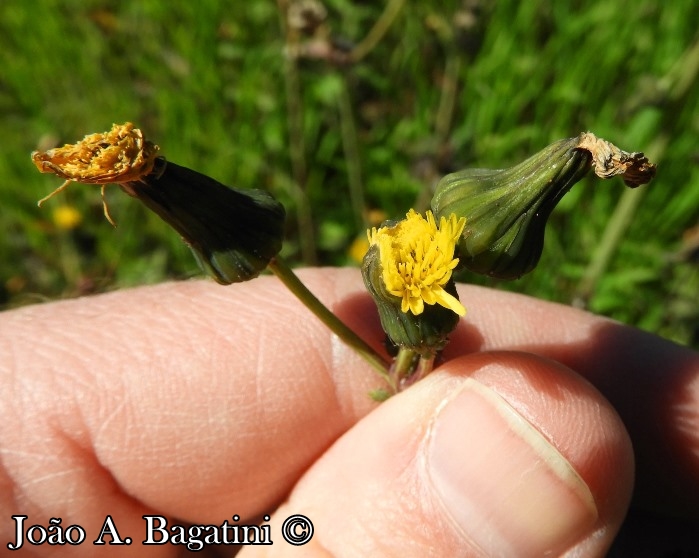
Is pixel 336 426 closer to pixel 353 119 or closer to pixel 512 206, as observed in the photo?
pixel 512 206

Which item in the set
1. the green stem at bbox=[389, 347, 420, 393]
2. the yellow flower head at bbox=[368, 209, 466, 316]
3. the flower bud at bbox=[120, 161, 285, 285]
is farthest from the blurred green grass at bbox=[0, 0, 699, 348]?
the yellow flower head at bbox=[368, 209, 466, 316]

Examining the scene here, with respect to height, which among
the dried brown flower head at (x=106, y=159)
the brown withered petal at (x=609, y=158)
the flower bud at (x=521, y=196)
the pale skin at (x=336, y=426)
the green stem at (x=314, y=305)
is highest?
the brown withered petal at (x=609, y=158)

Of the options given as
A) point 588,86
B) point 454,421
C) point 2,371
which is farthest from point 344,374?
point 588,86

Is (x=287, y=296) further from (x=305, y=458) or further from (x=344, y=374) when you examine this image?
(x=305, y=458)

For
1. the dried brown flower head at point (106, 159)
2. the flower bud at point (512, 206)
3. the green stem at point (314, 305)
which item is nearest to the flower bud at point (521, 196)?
the flower bud at point (512, 206)

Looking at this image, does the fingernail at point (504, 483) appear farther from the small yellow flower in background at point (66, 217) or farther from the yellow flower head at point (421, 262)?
the small yellow flower in background at point (66, 217)

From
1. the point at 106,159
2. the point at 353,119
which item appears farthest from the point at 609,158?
the point at 353,119
